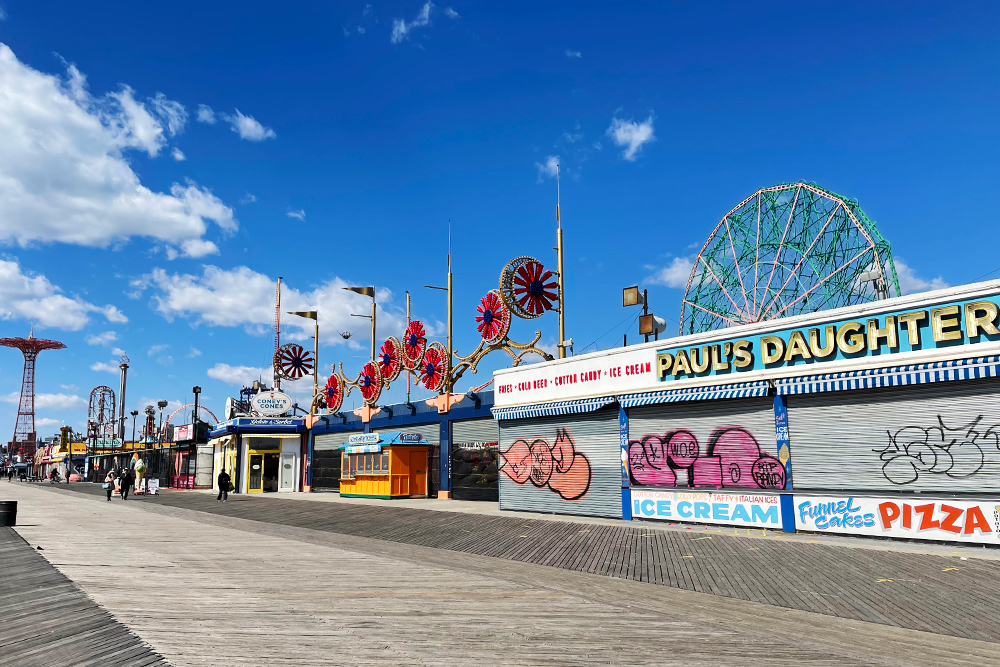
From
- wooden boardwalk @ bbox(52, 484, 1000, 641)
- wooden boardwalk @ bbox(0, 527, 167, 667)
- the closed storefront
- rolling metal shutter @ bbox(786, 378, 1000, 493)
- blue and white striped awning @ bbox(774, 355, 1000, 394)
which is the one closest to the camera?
wooden boardwalk @ bbox(0, 527, 167, 667)

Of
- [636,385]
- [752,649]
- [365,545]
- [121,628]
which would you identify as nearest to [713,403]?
[636,385]

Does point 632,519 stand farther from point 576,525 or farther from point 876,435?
point 876,435

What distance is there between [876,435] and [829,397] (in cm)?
139

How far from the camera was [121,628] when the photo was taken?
779 cm

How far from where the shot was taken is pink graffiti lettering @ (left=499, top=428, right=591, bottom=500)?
23062mm

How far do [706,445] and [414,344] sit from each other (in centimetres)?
2055

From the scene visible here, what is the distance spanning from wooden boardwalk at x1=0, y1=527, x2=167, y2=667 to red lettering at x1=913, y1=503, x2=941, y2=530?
15.0 meters

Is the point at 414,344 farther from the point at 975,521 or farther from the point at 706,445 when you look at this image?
the point at 975,521

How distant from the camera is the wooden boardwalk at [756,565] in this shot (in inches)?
363

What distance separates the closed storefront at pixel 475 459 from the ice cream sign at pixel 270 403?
18766mm

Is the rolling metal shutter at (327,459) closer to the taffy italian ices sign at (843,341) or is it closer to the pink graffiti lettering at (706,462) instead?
the pink graffiti lettering at (706,462)

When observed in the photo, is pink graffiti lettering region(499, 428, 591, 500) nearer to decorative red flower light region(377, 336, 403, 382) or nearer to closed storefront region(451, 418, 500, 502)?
closed storefront region(451, 418, 500, 502)

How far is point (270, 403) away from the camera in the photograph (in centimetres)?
4666

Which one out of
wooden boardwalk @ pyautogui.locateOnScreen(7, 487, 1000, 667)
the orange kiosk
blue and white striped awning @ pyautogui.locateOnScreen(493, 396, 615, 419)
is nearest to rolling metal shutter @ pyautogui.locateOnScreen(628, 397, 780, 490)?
blue and white striped awning @ pyautogui.locateOnScreen(493, 396, 615, 419)
